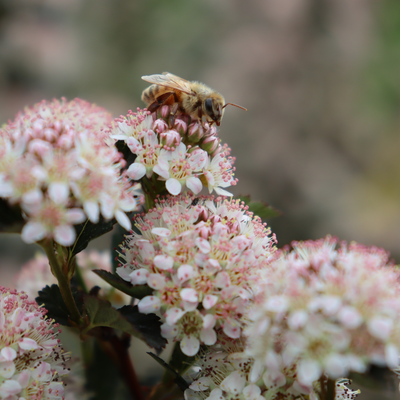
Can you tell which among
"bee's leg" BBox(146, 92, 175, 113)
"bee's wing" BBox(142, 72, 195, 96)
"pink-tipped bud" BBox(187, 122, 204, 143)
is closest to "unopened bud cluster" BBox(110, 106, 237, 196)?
"pink-tipped bud" BBox(187, 122, 204, 143)

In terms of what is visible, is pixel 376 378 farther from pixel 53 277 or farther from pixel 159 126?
pixel 53 277

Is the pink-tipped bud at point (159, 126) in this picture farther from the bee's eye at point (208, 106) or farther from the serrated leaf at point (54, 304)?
the serrated leaf at point (54, 304)

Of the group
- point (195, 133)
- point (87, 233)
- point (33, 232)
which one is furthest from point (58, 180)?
point (195, 133)

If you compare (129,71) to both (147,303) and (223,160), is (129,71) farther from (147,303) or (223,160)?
(147,303)

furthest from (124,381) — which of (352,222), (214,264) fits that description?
(352,222)

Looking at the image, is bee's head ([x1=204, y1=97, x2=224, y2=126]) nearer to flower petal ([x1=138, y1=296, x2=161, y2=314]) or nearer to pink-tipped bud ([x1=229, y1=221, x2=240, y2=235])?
pink-tipped bud ([x1=229, y1=221, x2=240, y2=235])

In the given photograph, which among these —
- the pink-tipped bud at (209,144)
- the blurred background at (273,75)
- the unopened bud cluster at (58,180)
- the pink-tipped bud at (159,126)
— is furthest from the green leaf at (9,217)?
the blurred background at (273,75)
